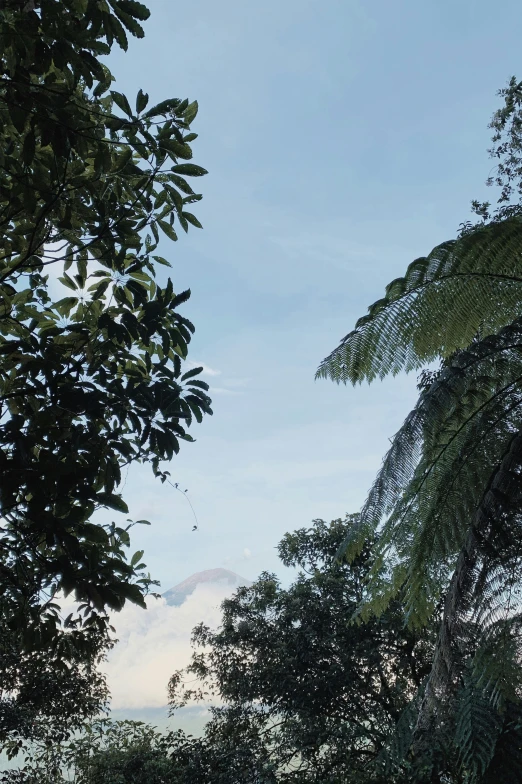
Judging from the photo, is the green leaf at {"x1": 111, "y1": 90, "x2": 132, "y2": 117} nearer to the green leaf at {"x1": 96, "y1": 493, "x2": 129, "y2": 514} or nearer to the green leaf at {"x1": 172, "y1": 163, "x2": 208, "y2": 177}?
the green leaf at {"x1": 172, "y1": 163, "x2": 208, "y2": 177}

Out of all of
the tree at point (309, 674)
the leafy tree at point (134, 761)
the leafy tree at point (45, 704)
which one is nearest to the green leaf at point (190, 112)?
the leafy tree at point (45, 704)

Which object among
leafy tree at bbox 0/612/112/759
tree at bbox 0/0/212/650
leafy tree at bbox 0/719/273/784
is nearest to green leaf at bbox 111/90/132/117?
tree at bbox 0/0/212/650

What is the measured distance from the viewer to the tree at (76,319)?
5.13 feet

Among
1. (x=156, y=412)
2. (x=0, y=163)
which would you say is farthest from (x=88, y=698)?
(x=0, y=163)

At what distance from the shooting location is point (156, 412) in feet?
6.20

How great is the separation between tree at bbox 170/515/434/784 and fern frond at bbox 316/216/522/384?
12.5ft

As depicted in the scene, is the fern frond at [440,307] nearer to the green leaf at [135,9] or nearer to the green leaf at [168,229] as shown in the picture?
the green leaf at [168,229]

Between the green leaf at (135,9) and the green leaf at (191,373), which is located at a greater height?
the green leaf at (135,9)

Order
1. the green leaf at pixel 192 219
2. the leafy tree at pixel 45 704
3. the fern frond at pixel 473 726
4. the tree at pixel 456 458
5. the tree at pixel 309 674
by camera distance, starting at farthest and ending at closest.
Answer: the tree at pixel 309 674 → the leafy tree at pixel 45 704 → the fern frond at pixel 473 726 → the tree at pixel 456 458 → the green leaf at pixel 192 219

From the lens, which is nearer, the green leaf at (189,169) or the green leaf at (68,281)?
the green leaf at (189,169)

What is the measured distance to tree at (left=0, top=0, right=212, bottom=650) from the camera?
5.13ft

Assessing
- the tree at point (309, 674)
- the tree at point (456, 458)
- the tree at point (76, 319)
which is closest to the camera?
the tree at point (76, 319)

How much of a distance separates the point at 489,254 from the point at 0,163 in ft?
6.12

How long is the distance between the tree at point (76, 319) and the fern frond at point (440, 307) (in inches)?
42.7
